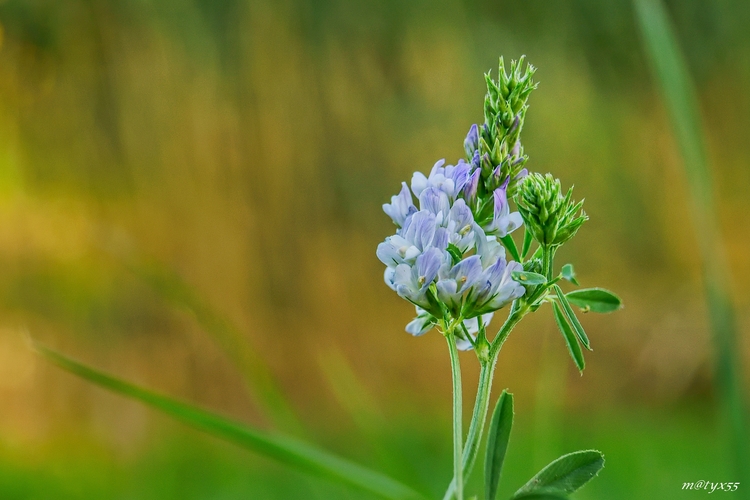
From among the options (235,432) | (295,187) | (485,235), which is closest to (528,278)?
(485,235)

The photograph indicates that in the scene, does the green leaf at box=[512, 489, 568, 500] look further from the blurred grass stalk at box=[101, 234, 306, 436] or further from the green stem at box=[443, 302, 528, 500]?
the blurred grass stalk at box=[101, 234, 306, 436]

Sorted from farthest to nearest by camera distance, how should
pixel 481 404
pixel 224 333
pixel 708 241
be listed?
pixel 224 333 < pixel 708 241 < pixel 481 404

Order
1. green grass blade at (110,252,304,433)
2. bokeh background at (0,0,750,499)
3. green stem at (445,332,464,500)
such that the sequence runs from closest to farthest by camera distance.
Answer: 1. green stem at (445,332,464,500)
2. green grass blade at (110,252,304,433)
3. bokeh background at (0,0,750,499)

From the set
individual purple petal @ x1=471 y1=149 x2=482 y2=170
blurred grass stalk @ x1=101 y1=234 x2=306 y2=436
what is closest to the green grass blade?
blurred grass stalk @ x1=101 y1=234 x2=306 y2=436

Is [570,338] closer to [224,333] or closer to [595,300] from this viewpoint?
[595,300]

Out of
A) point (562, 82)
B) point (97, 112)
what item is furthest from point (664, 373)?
point (97, 112)
